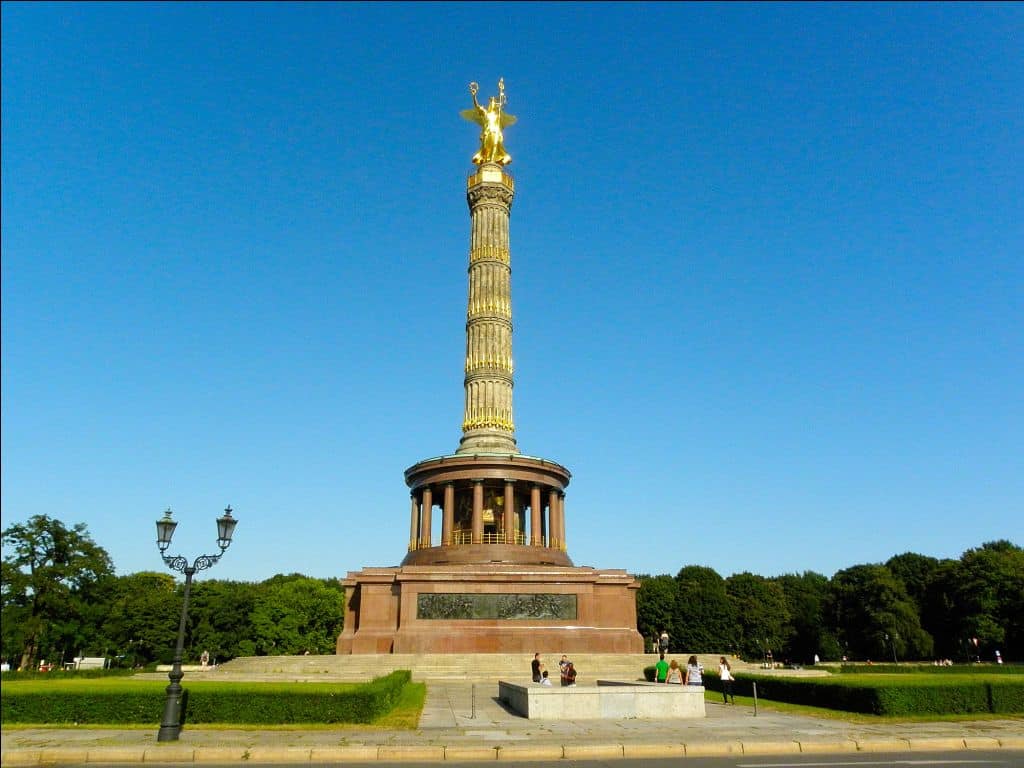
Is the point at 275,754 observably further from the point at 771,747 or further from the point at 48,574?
the point at 48,574

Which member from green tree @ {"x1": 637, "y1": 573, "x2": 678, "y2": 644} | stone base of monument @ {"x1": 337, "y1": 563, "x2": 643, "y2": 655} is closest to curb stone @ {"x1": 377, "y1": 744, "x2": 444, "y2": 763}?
stone base of monument @ {"x1": 337, "y1": 563, "x2": 643, "y2": 655}

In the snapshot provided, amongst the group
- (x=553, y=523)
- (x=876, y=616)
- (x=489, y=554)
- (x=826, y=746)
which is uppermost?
(x=553, y=523)

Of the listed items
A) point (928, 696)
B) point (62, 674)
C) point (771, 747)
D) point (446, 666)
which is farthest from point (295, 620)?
point (771, 747)

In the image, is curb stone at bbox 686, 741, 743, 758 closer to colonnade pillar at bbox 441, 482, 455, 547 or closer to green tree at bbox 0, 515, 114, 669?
colonnade pillar at bbox 441, 482, 455, 547

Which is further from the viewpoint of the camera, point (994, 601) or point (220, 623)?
point (220, 623)

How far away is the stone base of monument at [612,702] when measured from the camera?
57.6 ft

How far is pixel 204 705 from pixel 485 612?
18482 mm

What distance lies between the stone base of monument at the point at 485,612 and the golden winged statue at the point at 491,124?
26685 millimetres

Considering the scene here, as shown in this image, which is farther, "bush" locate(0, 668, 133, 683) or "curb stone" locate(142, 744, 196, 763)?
"bush" locate(0, 668, 133, 683)

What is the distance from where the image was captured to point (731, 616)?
62250 millimetres

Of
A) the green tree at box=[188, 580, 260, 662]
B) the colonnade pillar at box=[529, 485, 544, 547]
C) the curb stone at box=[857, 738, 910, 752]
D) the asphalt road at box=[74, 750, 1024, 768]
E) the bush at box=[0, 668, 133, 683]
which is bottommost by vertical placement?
the asphalt road at box=[74, 750, 1024, 768]

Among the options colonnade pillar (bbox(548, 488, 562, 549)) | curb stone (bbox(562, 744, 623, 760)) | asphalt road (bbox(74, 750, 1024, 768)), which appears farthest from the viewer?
colonnade pillar (bbox(548, 488, 562, 549))

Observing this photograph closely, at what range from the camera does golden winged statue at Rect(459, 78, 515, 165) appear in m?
48.5

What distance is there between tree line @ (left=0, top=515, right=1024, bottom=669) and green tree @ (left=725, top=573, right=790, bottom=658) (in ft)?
0.33
